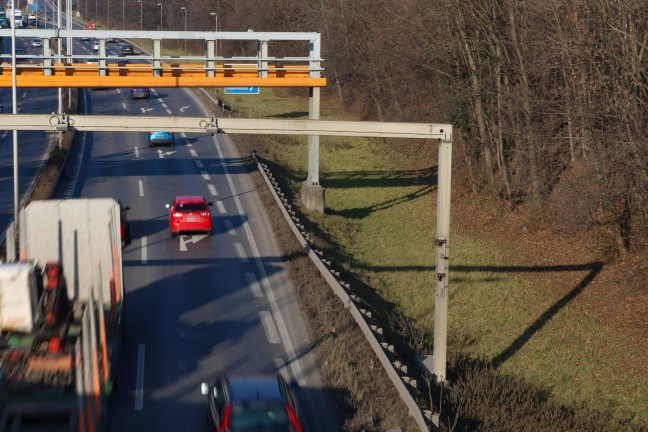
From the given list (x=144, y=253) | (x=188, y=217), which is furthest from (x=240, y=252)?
(x=144, y=253)

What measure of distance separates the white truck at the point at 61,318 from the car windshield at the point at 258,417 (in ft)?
6.58

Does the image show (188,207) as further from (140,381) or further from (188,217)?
(140,381)

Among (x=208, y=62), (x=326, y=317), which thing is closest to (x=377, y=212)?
(x=208, y=62)

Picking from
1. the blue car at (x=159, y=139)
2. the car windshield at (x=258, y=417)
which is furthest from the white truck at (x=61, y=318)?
the blue car at (x=159, y=139)

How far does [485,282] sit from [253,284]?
8.56 meters

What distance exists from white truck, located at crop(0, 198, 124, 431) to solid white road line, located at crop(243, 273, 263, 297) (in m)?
5.79

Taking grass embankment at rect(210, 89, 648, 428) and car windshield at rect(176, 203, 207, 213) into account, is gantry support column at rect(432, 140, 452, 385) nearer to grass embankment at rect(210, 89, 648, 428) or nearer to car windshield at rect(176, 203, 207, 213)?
grass embankment at rect(210, 89, 648, 428)

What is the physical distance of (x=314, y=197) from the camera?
3575 centimetres

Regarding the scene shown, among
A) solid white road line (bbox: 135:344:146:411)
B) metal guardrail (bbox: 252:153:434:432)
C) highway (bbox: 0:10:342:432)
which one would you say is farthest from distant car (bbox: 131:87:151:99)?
solid white road line (bbox: 135:344:146:411)

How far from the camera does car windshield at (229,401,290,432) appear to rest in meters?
12.4

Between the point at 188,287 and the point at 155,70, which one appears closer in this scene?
the point at 188,287

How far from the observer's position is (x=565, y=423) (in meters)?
17.2

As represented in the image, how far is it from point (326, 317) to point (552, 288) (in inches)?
399

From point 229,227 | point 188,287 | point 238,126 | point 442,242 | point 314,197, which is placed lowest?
point 188,287
